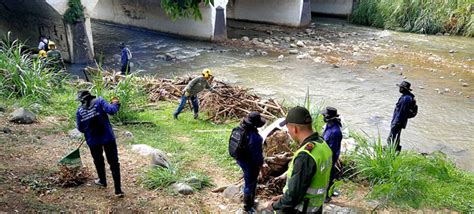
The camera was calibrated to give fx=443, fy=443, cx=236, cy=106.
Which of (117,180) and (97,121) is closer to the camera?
(97,121)

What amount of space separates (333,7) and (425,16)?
7.26 metres

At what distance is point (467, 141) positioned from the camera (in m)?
10.1

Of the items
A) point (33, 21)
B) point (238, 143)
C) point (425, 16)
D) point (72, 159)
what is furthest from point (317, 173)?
point (425, 16)

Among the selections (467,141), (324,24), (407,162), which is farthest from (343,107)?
(324,24)

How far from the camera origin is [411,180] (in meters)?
6.01

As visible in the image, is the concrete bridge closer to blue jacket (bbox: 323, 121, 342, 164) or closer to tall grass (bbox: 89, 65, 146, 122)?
tall grass (bbox: 89, 65, 146, 122)

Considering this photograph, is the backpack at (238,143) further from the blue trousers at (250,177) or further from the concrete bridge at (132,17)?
the concrete bridge at (132,17)

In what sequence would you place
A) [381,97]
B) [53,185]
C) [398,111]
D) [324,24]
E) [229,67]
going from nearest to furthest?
[53,185], [398,111], [381,97], [229,67], [324,24]

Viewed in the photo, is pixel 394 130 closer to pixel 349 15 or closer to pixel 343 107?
pixel 343 107

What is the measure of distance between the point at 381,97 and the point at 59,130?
9.47m

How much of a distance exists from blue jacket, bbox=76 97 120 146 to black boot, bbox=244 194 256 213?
178cm

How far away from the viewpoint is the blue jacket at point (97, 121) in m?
5.12

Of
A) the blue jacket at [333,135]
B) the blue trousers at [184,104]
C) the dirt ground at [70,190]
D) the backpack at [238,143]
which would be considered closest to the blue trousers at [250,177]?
the backpack at [238,143]

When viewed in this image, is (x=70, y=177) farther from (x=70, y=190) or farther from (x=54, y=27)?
(x=54, y=27)
